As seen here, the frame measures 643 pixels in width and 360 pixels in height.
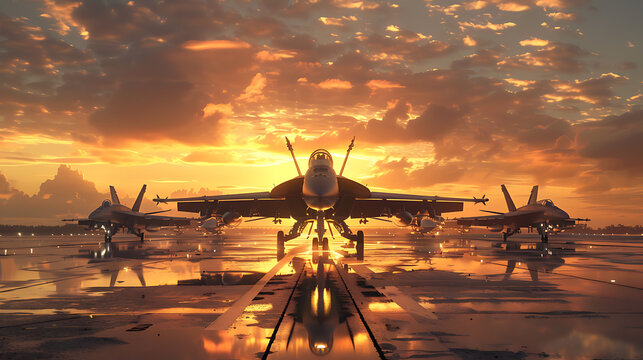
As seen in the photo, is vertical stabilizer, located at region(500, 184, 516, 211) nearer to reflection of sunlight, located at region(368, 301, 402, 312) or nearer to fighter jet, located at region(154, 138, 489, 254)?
fighter jet, located at region(154, 138, 489, 254)

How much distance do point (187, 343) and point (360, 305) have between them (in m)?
3.61

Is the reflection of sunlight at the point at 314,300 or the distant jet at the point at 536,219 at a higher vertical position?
the distant jet at the point at 536,219

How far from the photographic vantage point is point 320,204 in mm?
17797

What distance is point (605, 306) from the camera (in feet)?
28.1

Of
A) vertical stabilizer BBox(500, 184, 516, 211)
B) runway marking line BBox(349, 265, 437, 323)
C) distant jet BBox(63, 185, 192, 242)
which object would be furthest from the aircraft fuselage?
vertical stabilizer BBox(500, 184, 516, 211)

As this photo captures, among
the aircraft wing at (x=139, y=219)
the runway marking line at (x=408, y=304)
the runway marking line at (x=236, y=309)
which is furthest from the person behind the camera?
the aircraft wing at (x=139, y=219)

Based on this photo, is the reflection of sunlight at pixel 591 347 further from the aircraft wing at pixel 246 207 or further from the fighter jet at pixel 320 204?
the aircraft wing at pixel 246 207

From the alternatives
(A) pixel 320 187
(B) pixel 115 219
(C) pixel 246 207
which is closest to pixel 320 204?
(A) pixel 320 187

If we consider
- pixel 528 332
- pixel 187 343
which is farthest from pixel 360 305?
pixel 187 343

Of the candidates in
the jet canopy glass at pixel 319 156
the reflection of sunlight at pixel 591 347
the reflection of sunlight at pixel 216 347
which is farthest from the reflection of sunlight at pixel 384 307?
the jet canopy glass at pixel 319 156

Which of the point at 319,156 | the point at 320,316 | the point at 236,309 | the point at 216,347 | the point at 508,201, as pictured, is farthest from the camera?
the point at 508,201

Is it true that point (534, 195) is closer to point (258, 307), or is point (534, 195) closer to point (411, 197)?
point (411, 197)

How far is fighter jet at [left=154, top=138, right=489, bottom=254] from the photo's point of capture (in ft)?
59.2

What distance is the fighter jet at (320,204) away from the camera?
18.1 meters
